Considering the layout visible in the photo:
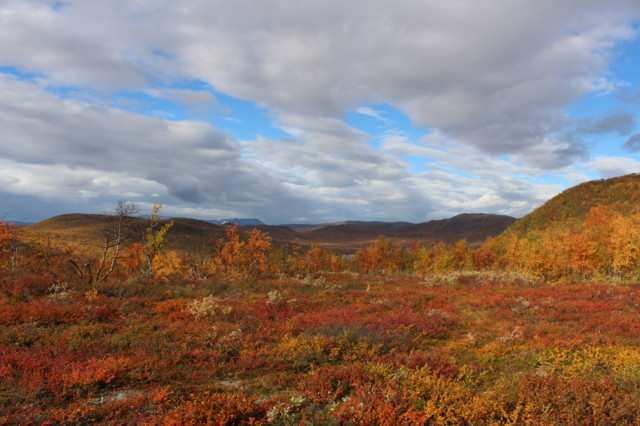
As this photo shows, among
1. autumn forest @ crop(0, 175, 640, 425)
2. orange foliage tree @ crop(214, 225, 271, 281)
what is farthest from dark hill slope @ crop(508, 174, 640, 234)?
orange foliage tree @ crop(214, 225, 271, 281)

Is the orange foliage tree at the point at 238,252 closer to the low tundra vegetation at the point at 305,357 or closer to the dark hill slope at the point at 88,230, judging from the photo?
the low tundra vegetation at the point at 305,357

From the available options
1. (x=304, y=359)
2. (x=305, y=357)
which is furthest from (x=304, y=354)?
(x=304, y=359)

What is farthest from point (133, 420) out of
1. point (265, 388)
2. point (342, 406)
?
point (342, 406)

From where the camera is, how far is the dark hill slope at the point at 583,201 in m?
70.8

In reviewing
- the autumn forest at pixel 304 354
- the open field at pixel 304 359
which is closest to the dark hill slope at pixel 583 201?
the autumn forest at pixel 304 354

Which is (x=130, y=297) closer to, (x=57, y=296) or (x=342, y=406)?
(x=57, y=296)

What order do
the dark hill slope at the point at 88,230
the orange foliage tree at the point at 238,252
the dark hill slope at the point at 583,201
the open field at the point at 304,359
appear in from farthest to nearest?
the dark hill slope at the point at 88,230
the dark hill slope at the point at 583,201
the orange foliage tree at the point at 238,252
the open field at the point at 304,359

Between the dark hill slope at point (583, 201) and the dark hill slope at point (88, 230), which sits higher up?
the dark hill slope at point (583, 201)

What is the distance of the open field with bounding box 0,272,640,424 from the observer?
21.7 feet

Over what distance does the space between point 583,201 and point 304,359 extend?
97.1 metres

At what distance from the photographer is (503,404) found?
22.5 feet

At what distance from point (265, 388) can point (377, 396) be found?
10.2ft

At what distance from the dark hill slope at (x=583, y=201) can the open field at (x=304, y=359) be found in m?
70.0

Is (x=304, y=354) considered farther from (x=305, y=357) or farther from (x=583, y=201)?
(x=583, y=201)
